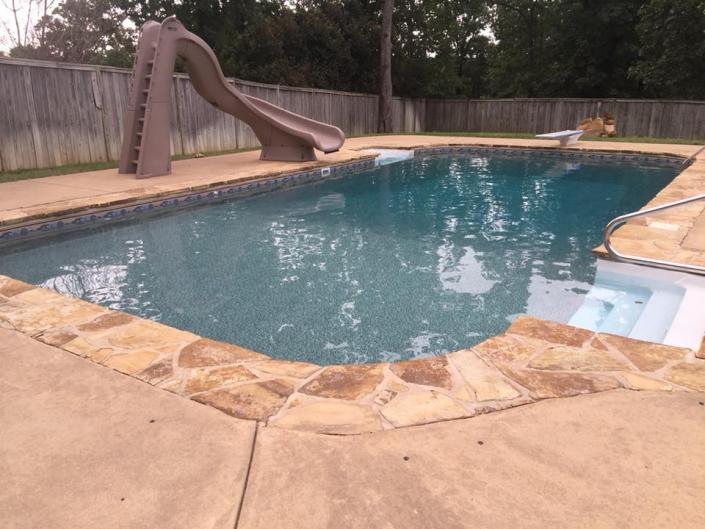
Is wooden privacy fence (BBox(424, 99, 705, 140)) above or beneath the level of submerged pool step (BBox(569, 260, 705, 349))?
above

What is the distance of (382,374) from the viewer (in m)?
2.38

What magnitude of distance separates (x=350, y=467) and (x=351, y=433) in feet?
0.64

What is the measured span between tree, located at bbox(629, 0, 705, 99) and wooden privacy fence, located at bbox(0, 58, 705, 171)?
3083 millimetres

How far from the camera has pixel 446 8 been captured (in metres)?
24.4

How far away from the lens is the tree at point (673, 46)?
60.3ft

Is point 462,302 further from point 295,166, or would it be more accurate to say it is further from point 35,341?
point 295,166

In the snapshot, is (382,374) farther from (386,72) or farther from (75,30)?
(75,30)

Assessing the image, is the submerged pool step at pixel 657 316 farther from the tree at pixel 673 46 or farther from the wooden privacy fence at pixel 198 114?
the tree at pixel 673 46

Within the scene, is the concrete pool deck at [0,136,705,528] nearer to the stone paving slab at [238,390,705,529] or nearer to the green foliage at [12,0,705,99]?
the stone paving slab at [238,390,705,529]

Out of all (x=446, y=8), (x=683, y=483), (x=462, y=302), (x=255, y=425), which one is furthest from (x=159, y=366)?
(x=446, y=8)

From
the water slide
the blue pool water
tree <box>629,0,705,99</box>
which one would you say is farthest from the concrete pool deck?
tree <box>629,0,705,99</box>

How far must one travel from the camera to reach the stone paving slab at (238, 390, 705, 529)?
1.49 m

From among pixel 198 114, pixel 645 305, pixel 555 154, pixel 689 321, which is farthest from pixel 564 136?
pixel 689 321

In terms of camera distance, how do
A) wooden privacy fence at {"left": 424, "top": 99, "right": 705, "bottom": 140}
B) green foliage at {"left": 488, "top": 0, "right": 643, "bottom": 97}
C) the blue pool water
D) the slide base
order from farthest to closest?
green foliage at {"left": 488, "top": 0, "right": 643, "bottom": 97} < wooden privacy fence at {"left": 424, "top": 99, "right": 705, "bottom": 140} < the slide base < the blue pool water
